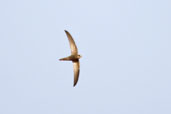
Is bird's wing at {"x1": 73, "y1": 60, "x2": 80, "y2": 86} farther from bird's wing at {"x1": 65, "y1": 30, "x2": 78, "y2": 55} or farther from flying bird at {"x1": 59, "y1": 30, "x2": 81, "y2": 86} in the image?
bird's wing at {"x1": 65, "y1": 30, "x2": 78, "y2": 55}

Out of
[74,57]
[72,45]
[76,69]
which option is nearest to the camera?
[72,45]

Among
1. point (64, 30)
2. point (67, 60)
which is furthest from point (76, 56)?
point (64, 30)

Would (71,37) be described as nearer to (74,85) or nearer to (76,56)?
(76,56)

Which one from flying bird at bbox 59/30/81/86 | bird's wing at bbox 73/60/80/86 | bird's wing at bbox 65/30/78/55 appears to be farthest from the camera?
bird's wing at bbox 73/60/80/86

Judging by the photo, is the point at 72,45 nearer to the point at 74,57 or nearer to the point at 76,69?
the point at 74,57

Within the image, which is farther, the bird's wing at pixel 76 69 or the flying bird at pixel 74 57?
the bird's wing at pixel 76 69

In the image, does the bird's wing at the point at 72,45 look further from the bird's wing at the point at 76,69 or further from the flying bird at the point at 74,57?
the bird's wing at the point at 76,69

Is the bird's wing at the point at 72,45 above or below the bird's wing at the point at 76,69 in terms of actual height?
above

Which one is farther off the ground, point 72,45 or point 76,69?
point 72,45

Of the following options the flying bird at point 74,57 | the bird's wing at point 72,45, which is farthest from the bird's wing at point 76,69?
the bird's wing at point 72,45

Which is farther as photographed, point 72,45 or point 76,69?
point 76,69

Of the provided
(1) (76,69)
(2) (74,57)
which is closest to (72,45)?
(2) (74,57)

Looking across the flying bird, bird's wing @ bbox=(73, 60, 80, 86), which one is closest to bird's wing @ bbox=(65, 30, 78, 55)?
the flying bird

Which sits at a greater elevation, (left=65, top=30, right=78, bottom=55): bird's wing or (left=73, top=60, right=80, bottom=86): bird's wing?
(left=65, top=30, right=78, bottom=55): bird's wing
